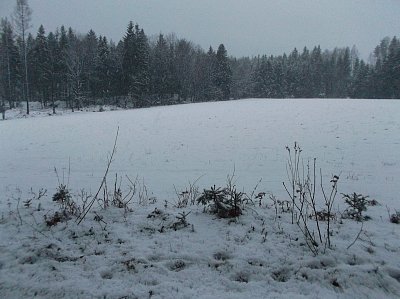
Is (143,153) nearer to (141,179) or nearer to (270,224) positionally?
(141,179)

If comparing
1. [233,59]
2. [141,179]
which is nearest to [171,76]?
[233,59]

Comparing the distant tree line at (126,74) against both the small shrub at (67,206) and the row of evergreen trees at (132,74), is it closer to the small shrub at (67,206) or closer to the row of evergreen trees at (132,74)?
the row of evergreen trees at (132,74)

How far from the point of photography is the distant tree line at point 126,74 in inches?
1718

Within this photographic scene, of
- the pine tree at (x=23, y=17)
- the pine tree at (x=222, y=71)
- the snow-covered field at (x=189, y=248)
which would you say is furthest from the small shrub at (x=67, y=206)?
the pine tree at (x=222, y=71)

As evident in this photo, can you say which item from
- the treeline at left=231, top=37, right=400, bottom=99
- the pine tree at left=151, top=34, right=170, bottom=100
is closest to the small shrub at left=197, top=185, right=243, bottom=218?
the pine tree at left=151, top=34, right=170, bottom=100

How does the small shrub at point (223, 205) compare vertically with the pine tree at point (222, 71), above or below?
below

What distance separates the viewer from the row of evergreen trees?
1731 inches

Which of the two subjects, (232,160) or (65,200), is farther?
(232,160)

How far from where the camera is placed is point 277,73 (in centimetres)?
6675

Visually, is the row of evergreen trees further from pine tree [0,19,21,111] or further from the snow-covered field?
the snow-covered field

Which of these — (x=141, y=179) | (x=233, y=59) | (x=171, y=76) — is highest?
(x=233, y=59)

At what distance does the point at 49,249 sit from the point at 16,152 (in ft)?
34.4

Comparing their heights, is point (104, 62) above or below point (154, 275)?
above

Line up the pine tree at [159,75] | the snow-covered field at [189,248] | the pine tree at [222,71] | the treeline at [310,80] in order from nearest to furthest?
1. the snow-covered field at [189,248]
2. the pine tree at [159,75]
3. the pine tree at [222,71]
4. the treeline at [310,80]
